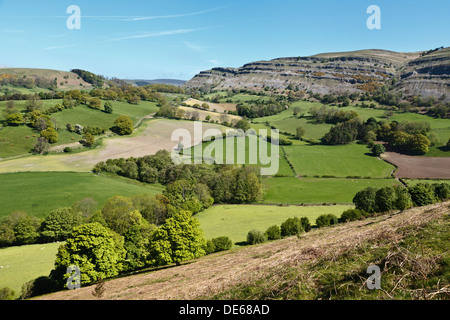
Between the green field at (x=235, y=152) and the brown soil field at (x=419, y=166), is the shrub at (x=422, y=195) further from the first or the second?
the green field at (x=235, y=152)

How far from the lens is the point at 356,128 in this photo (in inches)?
5340

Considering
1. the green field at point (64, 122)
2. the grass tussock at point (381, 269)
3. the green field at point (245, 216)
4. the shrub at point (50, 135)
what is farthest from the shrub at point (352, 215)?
the green field at point (64, 122)

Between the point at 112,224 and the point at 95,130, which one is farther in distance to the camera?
the point at 95,130

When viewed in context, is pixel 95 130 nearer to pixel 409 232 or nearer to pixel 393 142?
pixel 409 232

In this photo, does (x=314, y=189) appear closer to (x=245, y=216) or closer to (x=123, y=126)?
(x=245, y=216)

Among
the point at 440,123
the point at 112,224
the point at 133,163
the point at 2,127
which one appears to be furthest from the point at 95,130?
the point at 440,123

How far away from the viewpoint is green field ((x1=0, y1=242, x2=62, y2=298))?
34750mm

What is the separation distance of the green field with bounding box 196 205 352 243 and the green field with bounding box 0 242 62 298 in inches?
1093

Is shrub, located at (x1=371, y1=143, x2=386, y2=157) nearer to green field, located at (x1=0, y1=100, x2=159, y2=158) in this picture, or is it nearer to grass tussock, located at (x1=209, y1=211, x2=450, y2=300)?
grass tussock, located at (x1=209, y1=211, x2=450, y2=300)

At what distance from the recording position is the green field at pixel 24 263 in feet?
114

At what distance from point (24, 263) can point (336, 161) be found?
4108 inches

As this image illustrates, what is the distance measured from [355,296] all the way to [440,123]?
174067 mm

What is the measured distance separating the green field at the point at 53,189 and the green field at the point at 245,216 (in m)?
24.7

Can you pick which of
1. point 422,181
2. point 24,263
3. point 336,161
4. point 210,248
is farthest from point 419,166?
point 24,263
